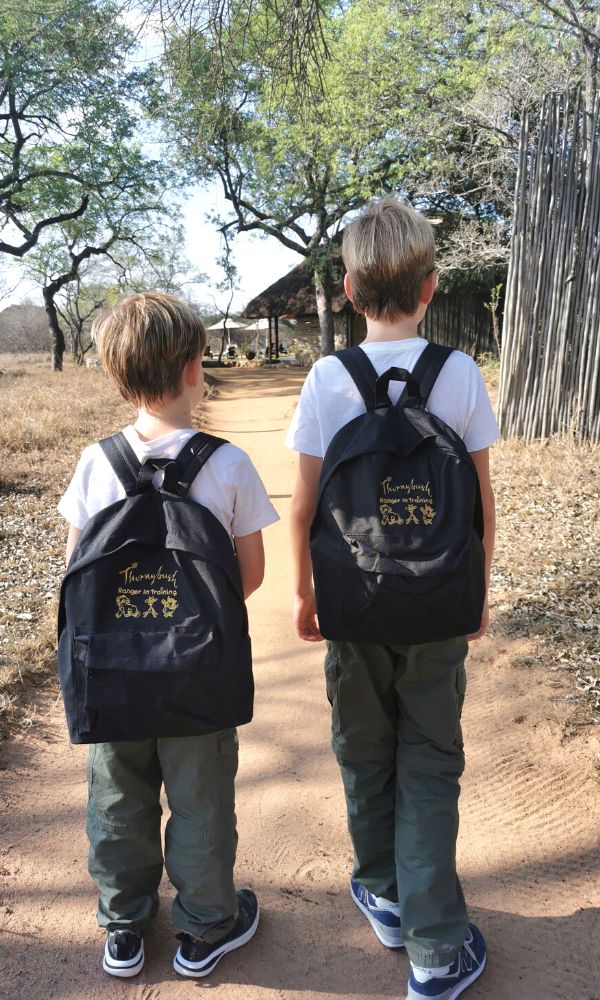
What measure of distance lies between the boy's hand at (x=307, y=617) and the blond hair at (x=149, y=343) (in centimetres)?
68

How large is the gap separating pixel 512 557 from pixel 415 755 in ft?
10.2

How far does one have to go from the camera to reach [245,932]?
6.47ft

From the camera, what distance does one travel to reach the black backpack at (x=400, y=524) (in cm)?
157

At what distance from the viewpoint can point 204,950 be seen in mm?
1857

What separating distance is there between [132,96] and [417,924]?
20.5 m

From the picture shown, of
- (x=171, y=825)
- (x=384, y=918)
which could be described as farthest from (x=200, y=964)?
(x=384, y=918)

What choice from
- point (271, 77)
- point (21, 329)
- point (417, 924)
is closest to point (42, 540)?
point (271, 77)

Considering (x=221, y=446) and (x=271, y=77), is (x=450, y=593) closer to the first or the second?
(x=221, y=446)

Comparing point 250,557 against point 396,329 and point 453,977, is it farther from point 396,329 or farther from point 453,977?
point 453,977

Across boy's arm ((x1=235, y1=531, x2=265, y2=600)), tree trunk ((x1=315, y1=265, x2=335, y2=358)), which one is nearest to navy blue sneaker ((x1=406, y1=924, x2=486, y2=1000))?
boy's arm ((x1=235, y1=531, x2=265, y2=600))

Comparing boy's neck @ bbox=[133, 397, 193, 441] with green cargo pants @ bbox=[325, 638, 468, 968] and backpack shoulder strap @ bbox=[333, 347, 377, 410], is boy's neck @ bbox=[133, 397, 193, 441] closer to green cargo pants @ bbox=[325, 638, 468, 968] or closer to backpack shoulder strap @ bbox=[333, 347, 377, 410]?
backpack shoulder strap @ bbox=[333, 347, 377, 410]

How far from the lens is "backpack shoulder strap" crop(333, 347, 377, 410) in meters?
1.67

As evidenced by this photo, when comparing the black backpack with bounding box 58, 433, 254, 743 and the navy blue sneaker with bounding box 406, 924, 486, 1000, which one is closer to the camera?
the black backpack with bounding box 58, 433, 254, 743

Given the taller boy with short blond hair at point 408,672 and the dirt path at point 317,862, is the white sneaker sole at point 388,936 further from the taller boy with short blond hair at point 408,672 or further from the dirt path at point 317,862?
the taller boy with short blond hair at point 408,672
